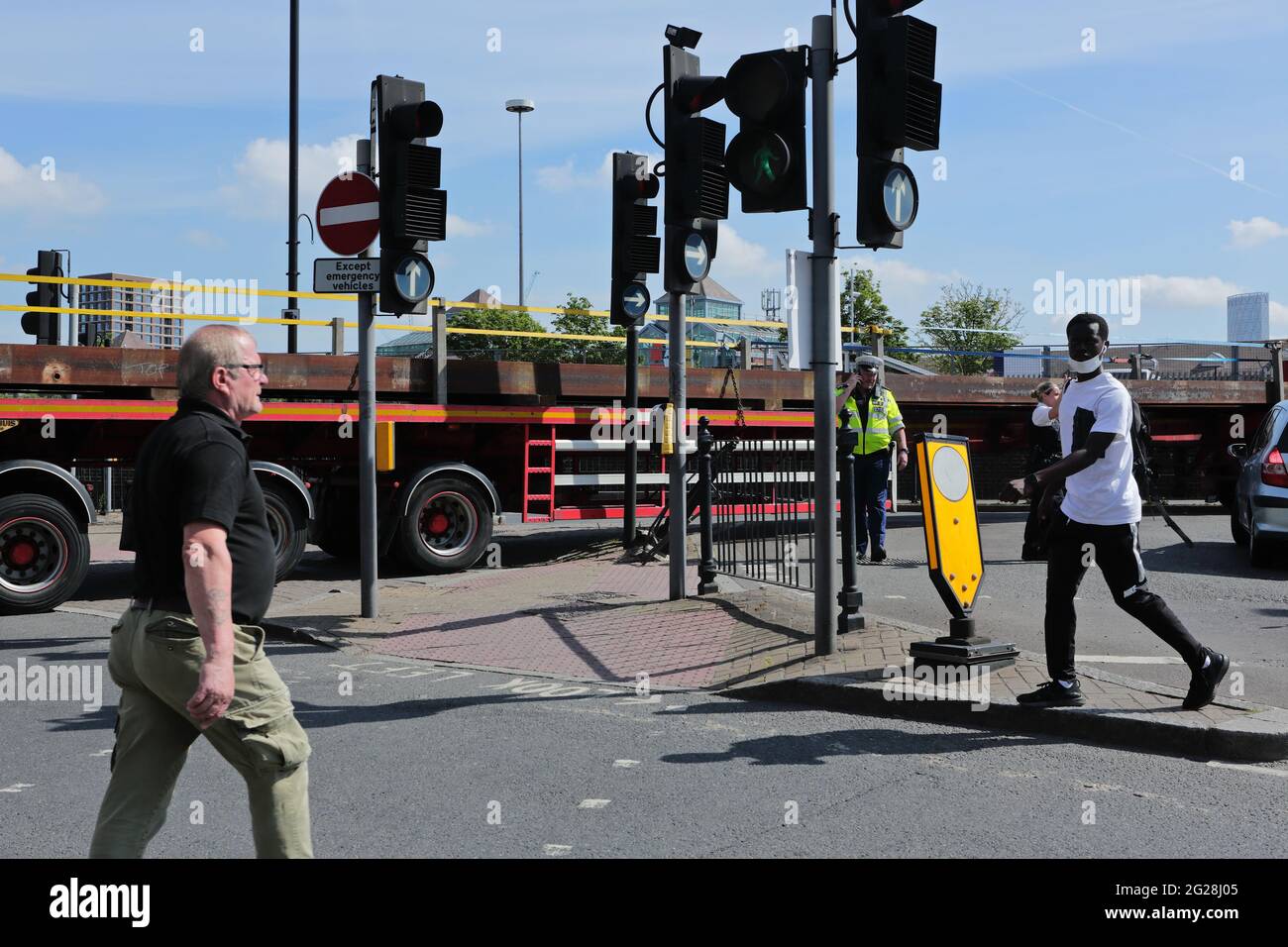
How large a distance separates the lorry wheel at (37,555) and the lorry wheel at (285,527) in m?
1.54

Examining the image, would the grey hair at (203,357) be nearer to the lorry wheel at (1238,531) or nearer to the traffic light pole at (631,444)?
the traffic light pole at (631,444)

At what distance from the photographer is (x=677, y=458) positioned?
1013cm

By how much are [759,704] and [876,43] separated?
3.55 meters

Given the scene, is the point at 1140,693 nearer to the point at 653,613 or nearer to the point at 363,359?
the point at 653,613

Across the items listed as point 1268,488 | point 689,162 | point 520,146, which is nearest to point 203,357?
point 689,162

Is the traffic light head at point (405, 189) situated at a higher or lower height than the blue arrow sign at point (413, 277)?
higher

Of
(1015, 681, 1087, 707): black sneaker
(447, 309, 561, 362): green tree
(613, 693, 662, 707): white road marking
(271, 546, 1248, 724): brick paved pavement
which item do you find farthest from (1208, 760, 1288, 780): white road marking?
(447, 309, 561, 362): green tree

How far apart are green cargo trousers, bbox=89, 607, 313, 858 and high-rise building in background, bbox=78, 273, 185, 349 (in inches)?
347

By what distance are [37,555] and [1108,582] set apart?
26.7 ft

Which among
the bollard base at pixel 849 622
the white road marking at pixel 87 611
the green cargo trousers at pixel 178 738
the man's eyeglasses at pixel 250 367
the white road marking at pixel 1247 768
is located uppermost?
the man's eyeglasses at pixel 250 367

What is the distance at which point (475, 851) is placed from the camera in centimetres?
451

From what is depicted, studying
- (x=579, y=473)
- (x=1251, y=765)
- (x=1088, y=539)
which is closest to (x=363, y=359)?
(x=579, y=473)

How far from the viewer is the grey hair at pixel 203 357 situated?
350 cm

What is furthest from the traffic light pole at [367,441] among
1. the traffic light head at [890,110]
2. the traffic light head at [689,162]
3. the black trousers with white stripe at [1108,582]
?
the black trousers with white stripe at [1108,582]
